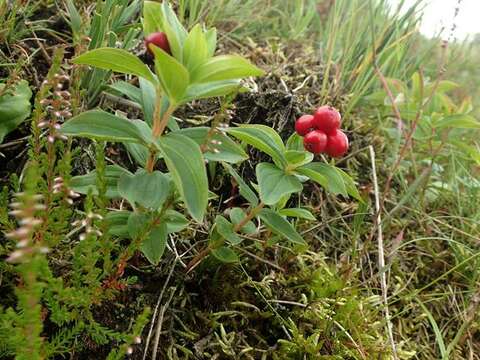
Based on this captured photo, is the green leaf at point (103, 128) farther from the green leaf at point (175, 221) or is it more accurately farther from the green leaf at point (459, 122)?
the green leaf at point (459, 122)

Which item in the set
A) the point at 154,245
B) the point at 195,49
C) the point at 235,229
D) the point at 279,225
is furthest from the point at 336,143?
the point at 154,245

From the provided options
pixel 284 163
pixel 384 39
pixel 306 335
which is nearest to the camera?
pixel 284 163

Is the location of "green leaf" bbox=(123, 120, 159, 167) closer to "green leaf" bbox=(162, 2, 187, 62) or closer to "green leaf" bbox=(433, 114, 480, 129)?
"green leaf" bbox=(162, 2, 187, 62)

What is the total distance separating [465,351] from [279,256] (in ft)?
2.91

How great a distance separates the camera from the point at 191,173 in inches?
A: 56.1

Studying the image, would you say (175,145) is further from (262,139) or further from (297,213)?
(297,213)

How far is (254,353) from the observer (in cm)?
179

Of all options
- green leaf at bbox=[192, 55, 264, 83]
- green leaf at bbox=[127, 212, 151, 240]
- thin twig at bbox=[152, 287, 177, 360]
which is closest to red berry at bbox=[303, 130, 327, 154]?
green leaf at bbox=[192, 55, 264, 83]

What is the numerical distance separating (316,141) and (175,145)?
18.6 inches

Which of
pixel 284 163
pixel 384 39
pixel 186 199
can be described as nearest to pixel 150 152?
pixel 186 199

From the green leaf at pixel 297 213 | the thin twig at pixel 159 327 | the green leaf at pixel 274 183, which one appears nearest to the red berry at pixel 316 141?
the green leaf at pixel 274 183

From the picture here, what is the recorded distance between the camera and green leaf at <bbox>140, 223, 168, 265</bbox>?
1.54m

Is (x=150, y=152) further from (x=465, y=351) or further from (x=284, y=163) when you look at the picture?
(x=465, y=351)

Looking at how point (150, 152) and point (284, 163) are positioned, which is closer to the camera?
point (150, 152)
